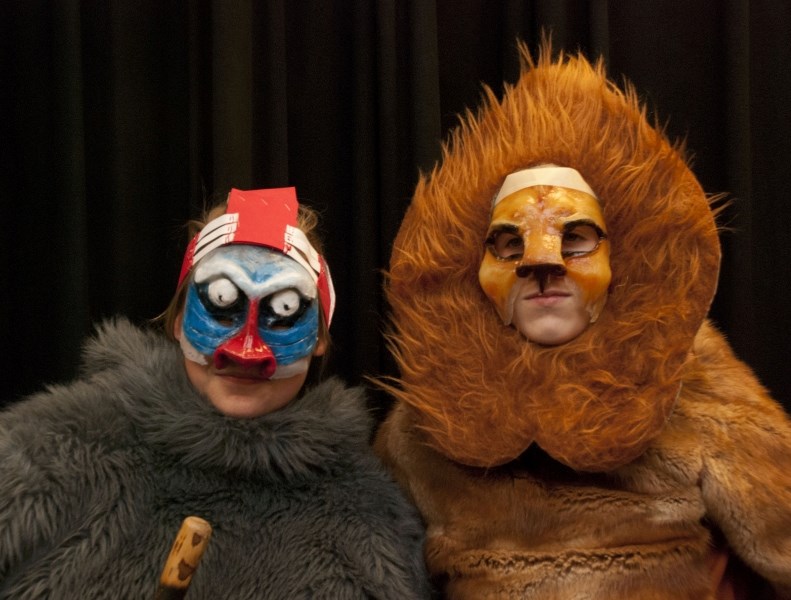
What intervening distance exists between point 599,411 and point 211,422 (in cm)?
52

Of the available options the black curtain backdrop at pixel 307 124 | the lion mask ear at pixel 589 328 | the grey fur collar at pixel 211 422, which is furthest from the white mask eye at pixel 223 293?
the black curtain backdrop at pixel 307 124

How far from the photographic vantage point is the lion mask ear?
0.98 meters

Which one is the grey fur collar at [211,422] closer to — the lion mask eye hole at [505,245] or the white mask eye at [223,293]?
the white mask eye at [223,293]

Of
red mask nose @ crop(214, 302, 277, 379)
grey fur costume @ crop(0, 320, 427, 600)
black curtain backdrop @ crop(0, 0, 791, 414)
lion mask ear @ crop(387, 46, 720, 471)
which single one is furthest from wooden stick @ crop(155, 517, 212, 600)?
black curtain backdrop @ crop(0, 0, 791, 414)

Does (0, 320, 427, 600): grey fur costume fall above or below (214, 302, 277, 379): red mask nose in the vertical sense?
below

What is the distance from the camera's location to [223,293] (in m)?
0.98

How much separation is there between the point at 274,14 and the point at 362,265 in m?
0.52

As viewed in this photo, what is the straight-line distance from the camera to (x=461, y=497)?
3.54 ft

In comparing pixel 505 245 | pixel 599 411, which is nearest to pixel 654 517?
pixel 599 411

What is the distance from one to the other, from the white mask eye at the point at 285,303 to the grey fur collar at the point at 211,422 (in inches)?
5.1

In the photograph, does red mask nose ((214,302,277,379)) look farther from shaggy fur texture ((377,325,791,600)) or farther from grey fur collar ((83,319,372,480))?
shaggy fur texture ((377,325,791,600))

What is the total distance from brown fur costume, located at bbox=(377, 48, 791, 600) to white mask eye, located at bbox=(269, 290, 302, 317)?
20 centimetres

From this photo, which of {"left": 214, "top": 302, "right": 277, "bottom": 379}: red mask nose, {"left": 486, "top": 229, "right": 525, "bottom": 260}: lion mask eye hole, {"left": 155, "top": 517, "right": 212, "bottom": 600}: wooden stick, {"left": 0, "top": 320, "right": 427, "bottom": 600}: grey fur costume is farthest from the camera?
{"left": 486, "top": 229, "right": 525, "bottom": 260}: lion mask eye hole

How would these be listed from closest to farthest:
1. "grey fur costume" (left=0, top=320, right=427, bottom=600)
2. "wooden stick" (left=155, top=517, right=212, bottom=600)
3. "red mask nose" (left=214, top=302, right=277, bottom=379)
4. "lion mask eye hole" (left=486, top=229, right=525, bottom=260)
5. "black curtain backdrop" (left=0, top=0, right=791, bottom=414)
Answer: "wooden stick" (left=155, top=517, right=212, bottom=600) → "grey fur costume" (left=0, top=320, right=427, bottom=600) → "red mask nose" (left=214, top=302, right=277, bottom=379) → "lion mask eye hole" (left=486, top=229, right=525, bottom=260) → "black curtain backdrop" (left=0, top=0, right=791, bottom=414)
